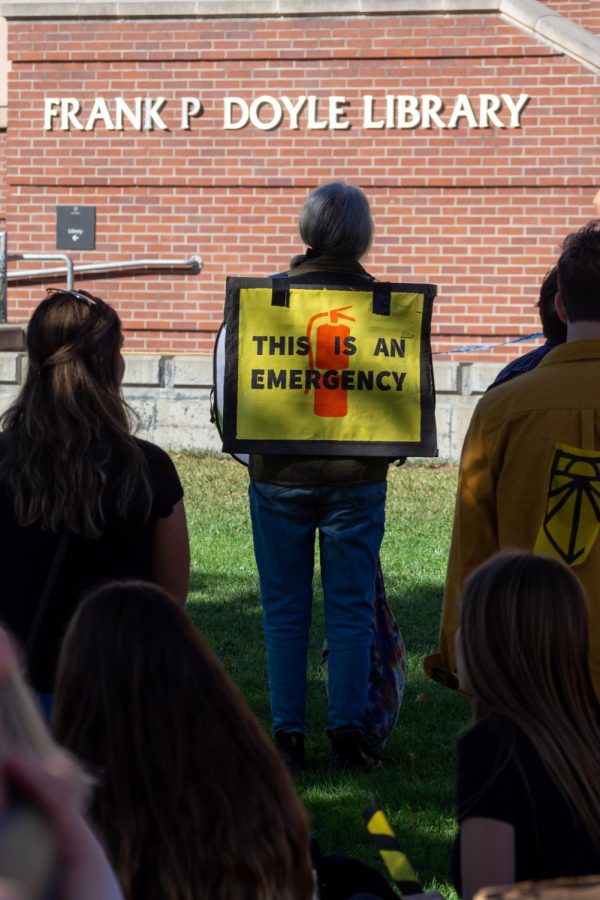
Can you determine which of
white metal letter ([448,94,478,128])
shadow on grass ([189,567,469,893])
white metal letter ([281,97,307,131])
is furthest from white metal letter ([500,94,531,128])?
shadow on grass ([189,567,469,893])

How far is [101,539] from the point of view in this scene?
10.5 ft

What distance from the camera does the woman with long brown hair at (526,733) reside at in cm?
229

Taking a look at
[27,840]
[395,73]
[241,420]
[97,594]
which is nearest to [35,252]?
[395,73]

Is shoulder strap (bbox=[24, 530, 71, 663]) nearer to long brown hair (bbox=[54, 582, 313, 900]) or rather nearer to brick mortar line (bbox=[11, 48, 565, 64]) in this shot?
long brown hair (bbox=[54, 582, 313, 900])

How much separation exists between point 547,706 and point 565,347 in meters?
1.16

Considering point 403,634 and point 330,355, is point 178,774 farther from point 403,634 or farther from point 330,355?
point 403,634

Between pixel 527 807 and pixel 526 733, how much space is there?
0.41 ft

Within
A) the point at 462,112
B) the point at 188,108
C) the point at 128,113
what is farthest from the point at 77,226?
the point at 462,112

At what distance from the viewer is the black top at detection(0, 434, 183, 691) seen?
Answer: 3.20 m

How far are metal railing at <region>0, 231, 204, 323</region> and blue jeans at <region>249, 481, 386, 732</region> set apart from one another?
10.7 m

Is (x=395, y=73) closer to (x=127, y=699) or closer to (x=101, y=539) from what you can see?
(x=101, y=539)

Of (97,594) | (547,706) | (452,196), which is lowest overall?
(547,706)

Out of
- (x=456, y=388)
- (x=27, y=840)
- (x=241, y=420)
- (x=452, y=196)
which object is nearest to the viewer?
(x=27, y=840)

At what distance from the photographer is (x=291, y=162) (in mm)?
14844
